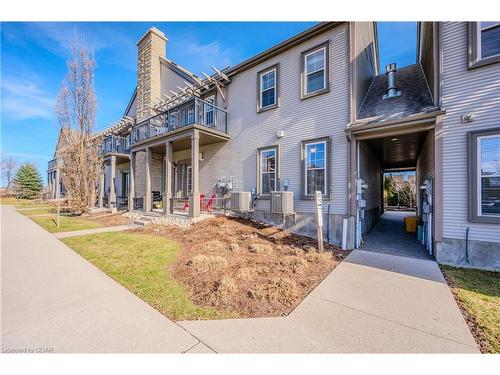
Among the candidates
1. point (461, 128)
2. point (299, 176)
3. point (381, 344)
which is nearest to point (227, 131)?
point (299, 176)

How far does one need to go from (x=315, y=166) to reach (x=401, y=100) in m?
3.51

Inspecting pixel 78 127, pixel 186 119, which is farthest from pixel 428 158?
pixel 78 127

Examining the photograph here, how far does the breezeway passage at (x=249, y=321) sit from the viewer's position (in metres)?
2.48

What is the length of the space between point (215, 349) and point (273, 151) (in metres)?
7.49

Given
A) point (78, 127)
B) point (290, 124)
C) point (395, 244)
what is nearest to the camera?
point (395, 244)

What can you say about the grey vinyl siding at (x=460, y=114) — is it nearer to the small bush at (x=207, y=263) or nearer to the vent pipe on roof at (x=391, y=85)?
the vent pipe on roof at (x=391, y=85)

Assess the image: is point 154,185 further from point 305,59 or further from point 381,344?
point 381,344

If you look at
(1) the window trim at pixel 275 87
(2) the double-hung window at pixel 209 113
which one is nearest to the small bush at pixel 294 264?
(1) the window trim at pixel 275 87

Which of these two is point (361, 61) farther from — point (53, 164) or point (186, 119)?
point (53, 164)

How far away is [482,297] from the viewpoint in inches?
145

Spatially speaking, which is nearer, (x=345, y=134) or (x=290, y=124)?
(x=345, y=134)

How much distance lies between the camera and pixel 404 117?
609 centimetres

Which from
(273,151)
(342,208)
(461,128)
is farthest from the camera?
(273,151)

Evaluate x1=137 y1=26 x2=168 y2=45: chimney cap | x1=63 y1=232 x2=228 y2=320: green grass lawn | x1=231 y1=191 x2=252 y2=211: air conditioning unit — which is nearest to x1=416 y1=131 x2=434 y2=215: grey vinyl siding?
x1=231 y1=191 x2=252 y2=211: air conditioning unit
